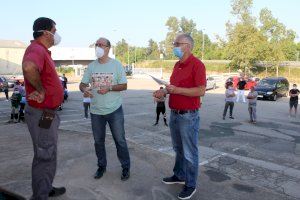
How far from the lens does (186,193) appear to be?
15.0 ft

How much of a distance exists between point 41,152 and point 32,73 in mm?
938

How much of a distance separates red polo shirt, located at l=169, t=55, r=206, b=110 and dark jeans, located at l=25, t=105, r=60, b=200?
1.59 metres

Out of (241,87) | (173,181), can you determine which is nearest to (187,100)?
(173,181)

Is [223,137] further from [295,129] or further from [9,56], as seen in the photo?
[9,56]

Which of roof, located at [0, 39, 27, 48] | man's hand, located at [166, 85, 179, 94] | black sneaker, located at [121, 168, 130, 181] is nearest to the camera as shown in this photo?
man's hand, located at [166, 85, 179, 94]

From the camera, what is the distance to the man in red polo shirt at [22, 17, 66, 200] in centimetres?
388

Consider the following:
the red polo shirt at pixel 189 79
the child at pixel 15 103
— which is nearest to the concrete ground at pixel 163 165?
the red polo shirt at pixel 189 79

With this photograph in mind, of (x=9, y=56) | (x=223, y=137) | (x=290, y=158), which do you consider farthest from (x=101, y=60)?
(x=9, y=56)

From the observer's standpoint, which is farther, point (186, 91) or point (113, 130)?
point (113, 130)

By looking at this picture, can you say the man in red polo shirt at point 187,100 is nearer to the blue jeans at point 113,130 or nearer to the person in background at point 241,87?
the blue jeans at point 113,130

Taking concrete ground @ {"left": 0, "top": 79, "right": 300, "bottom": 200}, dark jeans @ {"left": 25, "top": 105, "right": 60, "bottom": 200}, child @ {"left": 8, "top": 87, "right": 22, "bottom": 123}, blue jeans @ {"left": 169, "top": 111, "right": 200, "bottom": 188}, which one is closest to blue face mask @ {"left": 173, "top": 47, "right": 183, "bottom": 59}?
blue jeans @ {"left": 169, "top": 111, "right": 200, "bottom": 188}

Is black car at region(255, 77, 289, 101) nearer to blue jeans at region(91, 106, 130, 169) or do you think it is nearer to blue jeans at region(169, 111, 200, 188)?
blue jeans at region(91, 106, 130, 169)

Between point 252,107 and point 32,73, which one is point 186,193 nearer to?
point 32,73

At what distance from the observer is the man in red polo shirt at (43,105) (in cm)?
388
